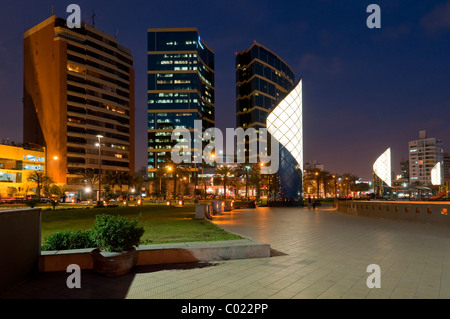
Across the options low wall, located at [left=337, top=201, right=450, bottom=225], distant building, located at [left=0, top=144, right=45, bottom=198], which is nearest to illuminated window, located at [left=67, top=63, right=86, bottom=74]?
distant building, located at [left=0, top=144, right=45, bottom=198]

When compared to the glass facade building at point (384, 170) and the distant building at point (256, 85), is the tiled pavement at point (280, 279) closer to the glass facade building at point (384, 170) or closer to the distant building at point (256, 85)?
the glass facade building at point (384, 170)

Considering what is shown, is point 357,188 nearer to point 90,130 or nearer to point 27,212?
point 90,130

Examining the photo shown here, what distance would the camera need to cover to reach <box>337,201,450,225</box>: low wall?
17.1 metres

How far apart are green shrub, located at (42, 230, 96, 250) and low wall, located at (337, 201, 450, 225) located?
58.6 ft

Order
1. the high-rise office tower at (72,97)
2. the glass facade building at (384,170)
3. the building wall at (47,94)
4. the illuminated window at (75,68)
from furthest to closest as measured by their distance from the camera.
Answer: the glass facade building at (384,170)
the illuminated window at (75,68)
the high-rise office tower at (72,97)
the building wall at (47,94)

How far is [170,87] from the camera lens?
14200 centimetres

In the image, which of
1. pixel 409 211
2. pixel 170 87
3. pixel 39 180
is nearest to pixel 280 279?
pixel 409 211

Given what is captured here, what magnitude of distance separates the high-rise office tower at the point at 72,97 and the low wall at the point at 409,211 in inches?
3038

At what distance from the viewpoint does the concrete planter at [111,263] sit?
251 inches

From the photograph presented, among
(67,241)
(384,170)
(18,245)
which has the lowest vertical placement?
(67,241)

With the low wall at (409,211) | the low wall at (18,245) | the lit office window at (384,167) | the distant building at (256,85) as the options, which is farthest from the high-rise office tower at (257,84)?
the low wall at (18,245)

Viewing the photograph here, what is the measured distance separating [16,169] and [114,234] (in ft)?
256

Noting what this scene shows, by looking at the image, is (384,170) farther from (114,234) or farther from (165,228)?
(114,234)
